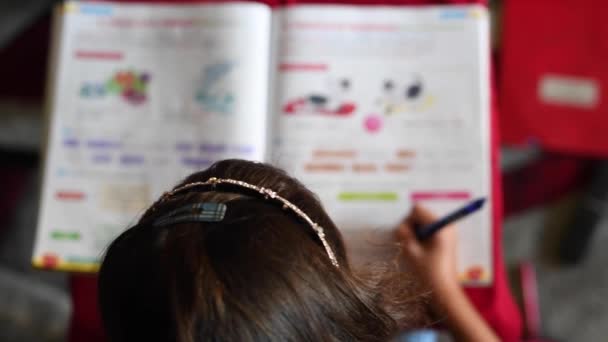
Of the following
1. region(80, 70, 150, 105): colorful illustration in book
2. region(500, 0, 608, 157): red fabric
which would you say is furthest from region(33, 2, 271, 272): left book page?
region(500, 0, 608, 157): red fabric

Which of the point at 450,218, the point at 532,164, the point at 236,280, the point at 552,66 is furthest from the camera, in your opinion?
the point at 532,164

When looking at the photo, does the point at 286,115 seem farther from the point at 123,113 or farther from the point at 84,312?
the point at 84,312

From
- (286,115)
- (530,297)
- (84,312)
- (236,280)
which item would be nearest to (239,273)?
(236,280)

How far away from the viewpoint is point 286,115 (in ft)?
2.13

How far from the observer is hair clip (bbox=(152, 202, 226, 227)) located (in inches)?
16.0

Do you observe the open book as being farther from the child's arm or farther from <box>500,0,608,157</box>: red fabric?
<box>500,0,608,157</box>: red fabric

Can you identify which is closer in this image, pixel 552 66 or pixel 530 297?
pixel 552 66

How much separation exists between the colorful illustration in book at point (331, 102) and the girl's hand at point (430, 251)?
0.13 meters

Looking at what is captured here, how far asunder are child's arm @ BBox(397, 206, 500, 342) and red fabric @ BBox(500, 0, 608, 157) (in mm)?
274

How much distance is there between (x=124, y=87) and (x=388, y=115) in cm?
29

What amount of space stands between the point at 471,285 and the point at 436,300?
0.14ft

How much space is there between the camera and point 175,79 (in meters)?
0.67

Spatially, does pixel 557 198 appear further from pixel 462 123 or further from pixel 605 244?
pixel 462 123

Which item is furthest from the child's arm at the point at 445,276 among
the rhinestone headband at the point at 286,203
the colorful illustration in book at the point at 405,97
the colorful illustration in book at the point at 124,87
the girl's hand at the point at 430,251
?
the colorful illustration in book at the point at 124,87
